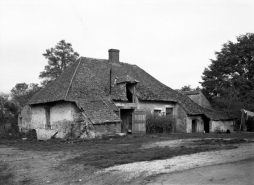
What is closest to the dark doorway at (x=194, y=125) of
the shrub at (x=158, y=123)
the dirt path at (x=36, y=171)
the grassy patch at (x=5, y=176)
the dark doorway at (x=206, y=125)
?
the dark doorway at (x=206, y=125)

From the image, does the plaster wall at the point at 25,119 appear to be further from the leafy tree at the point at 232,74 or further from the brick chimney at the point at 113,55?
the leafy tree at the point at 232,74

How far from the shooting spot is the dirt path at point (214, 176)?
24.5ft

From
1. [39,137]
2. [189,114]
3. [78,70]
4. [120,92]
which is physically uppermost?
[78,70]

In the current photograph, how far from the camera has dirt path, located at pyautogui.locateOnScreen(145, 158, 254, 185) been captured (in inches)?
294

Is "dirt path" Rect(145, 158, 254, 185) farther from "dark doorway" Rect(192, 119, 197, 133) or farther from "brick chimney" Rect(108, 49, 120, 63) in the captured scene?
"brick chimney" Rect(108, 49, 120, 63)

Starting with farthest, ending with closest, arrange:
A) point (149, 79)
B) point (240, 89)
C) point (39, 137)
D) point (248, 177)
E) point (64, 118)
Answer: point (240, 89)
point (149, 79)
point (39, 137)
point (64, 118)
point (248, 177)

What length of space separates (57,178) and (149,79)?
23179 millimetres

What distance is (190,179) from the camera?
25.9 feet

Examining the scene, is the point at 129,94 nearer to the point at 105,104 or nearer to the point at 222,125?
the point at 105,104

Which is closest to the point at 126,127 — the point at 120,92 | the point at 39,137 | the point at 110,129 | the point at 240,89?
the point at 120,92

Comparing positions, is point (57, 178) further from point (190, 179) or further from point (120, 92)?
point (120, 92)

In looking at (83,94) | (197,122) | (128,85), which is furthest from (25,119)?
(197,122)

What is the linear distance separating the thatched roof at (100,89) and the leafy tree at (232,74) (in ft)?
26.6

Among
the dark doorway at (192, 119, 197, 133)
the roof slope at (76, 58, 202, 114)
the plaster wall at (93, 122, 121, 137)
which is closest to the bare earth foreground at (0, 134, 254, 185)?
the plaster wall at (93, 122, 121, 137)
